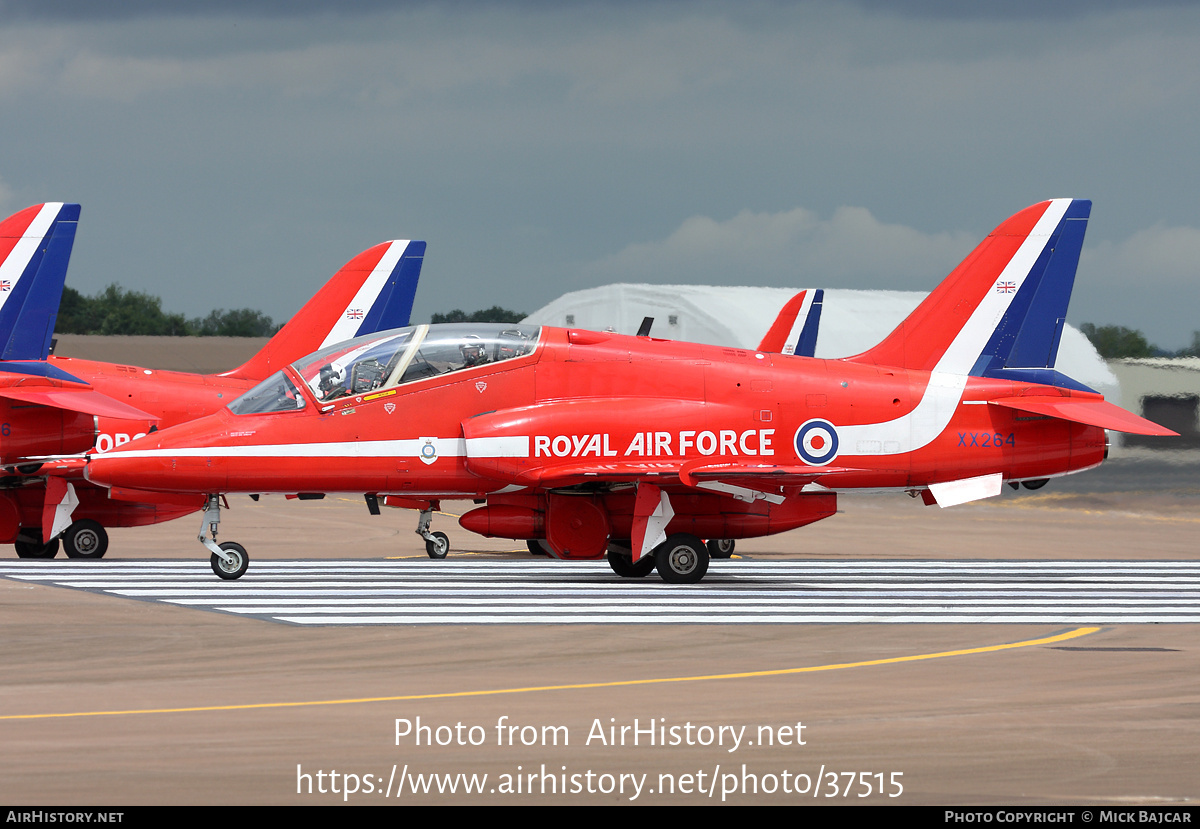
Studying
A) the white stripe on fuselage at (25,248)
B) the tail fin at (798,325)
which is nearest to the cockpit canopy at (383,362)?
the white stripe on fuselage at (25,248)

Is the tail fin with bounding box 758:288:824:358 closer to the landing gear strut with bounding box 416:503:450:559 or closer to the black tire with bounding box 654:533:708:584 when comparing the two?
the landing gear strut with bounding box 416:503:450:559

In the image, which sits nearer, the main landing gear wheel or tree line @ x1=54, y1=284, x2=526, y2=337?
the main landing gear wheel

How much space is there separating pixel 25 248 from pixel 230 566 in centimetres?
892

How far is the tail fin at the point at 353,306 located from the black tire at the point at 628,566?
31.2 feet

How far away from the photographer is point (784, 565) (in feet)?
74.8

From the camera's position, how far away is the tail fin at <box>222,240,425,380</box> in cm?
2719

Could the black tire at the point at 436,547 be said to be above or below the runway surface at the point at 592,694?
below

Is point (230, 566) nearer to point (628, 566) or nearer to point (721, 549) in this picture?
point (628, 566)

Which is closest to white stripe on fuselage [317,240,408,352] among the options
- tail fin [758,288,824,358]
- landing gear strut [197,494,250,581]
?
landing gear strut [197,494,250,581]

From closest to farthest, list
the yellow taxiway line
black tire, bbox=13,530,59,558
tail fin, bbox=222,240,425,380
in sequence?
the yellow taxiway line < black tire, bbox=13,530,59,558 < tail fin, bbox=222,240,425,380

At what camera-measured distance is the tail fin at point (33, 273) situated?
915 inches

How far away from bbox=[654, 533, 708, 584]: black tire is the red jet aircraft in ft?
0.11

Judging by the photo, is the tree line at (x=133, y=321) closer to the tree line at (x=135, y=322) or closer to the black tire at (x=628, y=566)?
the tree line at (x=135, y=322)

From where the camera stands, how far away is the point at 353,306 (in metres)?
27.4
